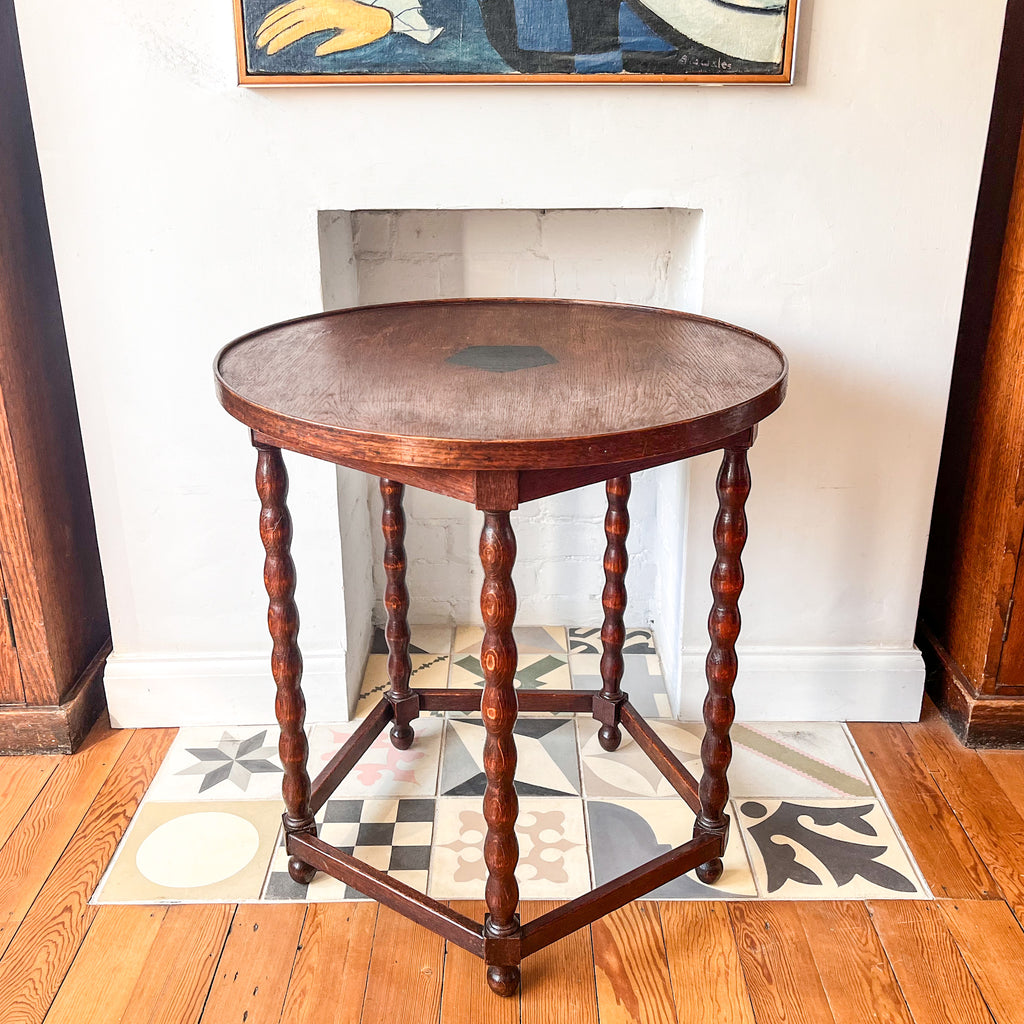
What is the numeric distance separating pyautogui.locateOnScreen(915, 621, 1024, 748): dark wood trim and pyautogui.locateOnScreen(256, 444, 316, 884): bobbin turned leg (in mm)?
1411

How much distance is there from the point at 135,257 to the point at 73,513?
2.07 feet

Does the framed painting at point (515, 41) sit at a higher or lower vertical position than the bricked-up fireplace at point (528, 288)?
higher

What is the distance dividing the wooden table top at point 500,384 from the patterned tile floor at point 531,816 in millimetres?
901

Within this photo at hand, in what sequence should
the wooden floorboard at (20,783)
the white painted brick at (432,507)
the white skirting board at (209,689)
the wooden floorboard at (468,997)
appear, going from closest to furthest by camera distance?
the wooden floorboard at (468,997) → the wooden floorboard at (20,783) → the white skirting board at (209,689) → the white painted brick at (432,507)

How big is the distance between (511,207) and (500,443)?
36.2 inches

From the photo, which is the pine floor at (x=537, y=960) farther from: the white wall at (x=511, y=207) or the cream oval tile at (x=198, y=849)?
the white wall at (x=511, y=207)

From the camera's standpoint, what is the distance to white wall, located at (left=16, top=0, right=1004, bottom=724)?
1.95 meters

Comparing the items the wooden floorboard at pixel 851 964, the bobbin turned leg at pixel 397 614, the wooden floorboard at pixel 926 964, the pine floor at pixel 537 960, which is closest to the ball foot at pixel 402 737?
the bobbin turned leg at pixel 397 614

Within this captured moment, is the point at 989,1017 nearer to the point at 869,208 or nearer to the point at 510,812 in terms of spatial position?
the point at 510,812

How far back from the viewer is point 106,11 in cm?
191

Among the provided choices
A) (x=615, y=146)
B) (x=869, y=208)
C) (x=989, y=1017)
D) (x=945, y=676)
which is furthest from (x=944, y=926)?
(x=615, y=146)

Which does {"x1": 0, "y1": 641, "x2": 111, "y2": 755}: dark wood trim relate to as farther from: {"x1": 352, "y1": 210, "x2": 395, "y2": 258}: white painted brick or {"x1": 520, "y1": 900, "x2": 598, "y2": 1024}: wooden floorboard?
{"x1": 352, "y1": 210, "x2": 395, "y2": 258}: white painted brick

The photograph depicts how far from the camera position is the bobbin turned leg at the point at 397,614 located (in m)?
2.10

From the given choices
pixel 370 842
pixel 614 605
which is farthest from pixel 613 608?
pixel 370 842
